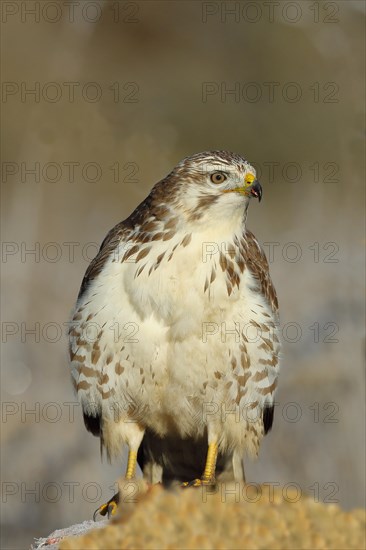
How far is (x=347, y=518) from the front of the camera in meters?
3.53

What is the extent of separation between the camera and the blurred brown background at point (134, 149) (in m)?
10.0

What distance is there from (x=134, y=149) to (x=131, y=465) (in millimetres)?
5680

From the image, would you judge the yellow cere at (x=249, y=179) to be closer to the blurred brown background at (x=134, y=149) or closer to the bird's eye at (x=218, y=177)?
the bird's eye at (x=218, y=177)

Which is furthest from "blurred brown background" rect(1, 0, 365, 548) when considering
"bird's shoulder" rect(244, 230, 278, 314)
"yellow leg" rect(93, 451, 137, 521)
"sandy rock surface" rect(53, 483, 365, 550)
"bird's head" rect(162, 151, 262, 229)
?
"sandy rock surface" rect(53, 483, 365, 550)

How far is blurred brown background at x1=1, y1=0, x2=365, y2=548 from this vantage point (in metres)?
10.0

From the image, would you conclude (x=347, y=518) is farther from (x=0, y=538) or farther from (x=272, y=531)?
(x=0, y=538)

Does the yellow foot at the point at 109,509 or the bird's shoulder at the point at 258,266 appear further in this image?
the bird's shoulder at the point at 258,266

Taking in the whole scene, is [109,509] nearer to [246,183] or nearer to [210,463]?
[210,463]

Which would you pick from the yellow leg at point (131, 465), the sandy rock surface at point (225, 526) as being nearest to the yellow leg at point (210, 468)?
the yellow leg at point (131, 465)

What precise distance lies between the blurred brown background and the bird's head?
447cm

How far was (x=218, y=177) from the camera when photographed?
17.8 feet

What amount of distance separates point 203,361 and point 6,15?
6.72 m

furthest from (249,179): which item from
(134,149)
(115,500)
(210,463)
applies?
(134,149)

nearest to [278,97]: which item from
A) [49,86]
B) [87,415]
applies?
[49,86]
